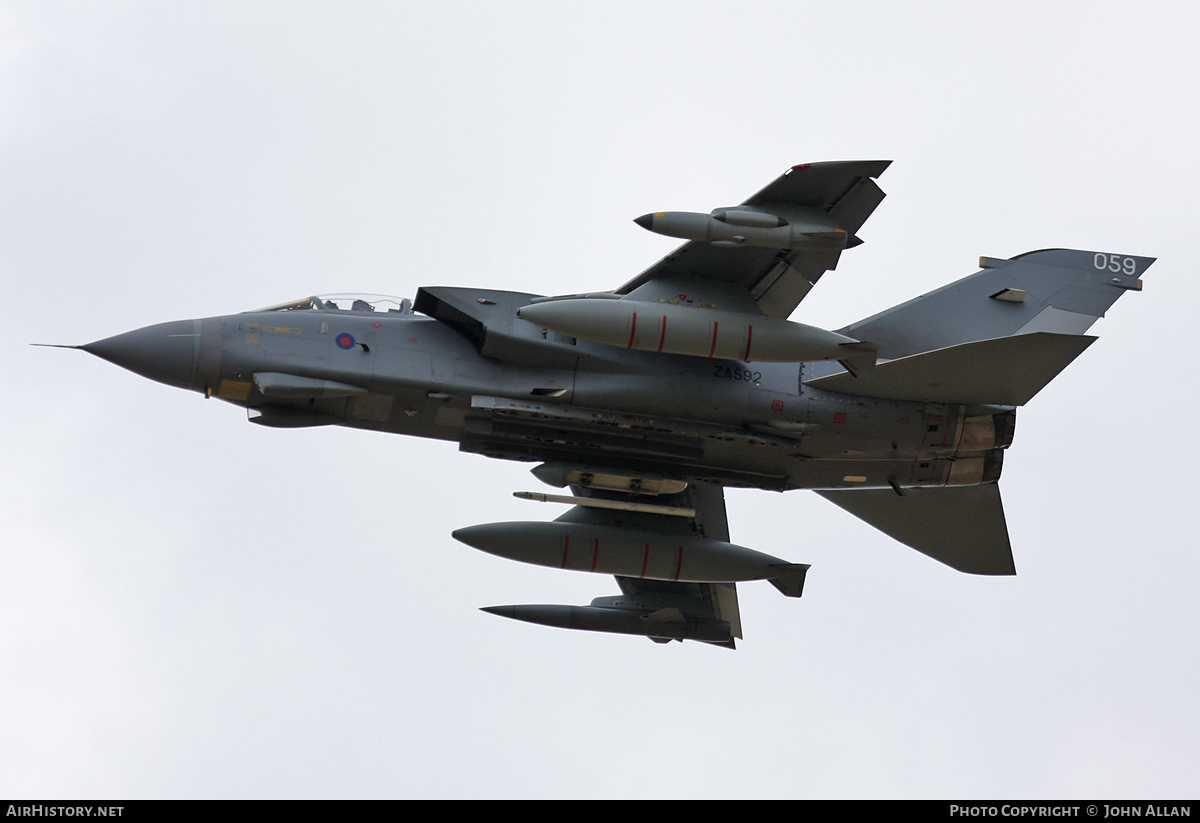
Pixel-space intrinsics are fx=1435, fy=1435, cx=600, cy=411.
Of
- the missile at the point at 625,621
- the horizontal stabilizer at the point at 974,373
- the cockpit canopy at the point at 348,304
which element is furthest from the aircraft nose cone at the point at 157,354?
the horizontal stabilizer at the point at 974,373

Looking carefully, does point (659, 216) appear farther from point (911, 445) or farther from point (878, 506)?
point (878, 506)

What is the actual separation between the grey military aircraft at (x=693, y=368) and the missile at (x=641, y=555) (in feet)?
0.11

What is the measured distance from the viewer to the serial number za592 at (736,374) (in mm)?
21125

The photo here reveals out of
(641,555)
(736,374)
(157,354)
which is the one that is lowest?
(641,555)

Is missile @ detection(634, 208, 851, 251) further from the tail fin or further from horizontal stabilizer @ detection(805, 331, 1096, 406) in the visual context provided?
the tail fin

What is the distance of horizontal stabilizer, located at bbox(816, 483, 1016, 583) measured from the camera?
2441cm

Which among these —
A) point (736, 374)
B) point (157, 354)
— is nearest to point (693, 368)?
point (736, 374)

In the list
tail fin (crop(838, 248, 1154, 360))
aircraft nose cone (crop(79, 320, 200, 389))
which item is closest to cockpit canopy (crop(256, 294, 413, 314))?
aircraft nose cone (crop(79, 320, 200, 389))

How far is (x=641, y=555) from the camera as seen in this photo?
23.8 metres

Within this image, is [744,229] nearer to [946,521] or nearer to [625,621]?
[946,521]

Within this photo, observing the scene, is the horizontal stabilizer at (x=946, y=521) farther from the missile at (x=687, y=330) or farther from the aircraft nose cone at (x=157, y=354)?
the aircraft nose cone at (x=157, y=354)

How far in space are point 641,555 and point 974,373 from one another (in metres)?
6.20

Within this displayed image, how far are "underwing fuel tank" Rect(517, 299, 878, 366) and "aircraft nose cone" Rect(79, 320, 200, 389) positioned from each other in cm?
476
